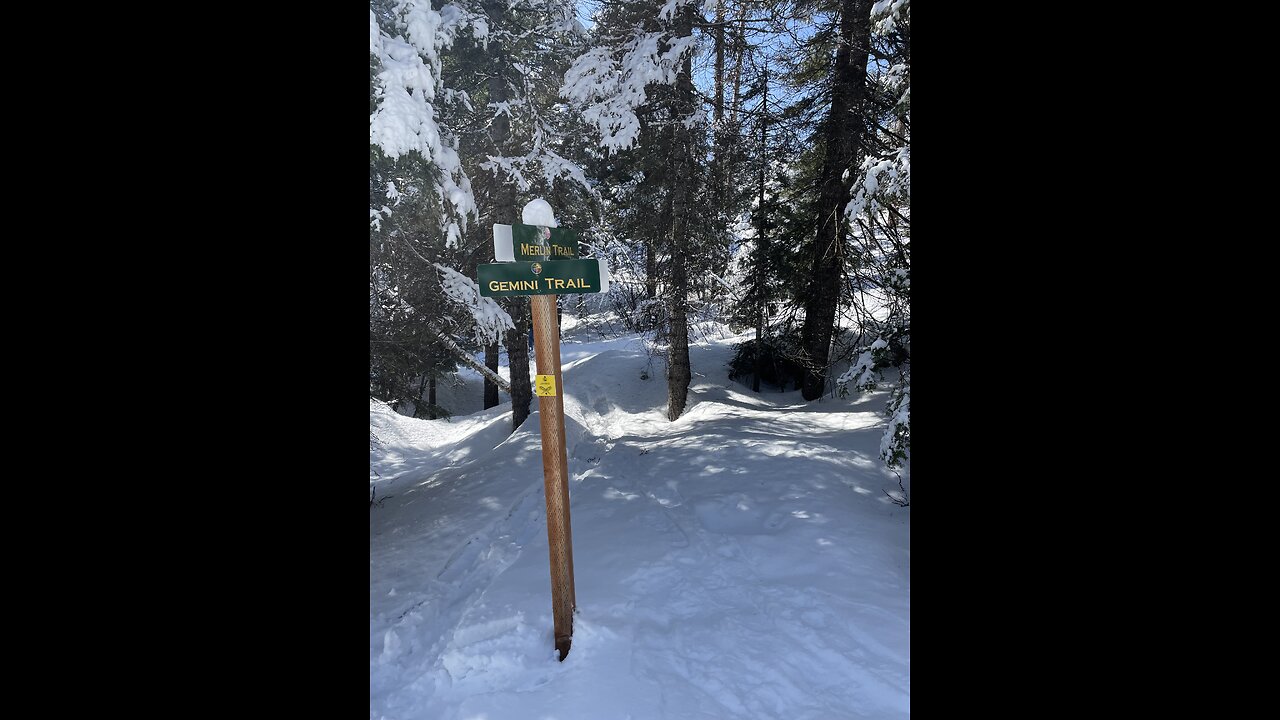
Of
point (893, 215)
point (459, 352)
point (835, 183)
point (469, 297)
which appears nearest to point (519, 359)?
point (459, 352)

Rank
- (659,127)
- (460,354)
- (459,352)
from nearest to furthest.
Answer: (459,352), (460,354), (659,127)

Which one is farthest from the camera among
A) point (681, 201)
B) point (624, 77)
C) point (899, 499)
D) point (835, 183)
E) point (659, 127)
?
point (659, 127)

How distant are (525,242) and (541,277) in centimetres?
29

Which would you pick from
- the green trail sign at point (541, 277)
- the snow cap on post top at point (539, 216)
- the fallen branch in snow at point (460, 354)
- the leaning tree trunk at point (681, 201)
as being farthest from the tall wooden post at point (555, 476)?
the leaning tree trunk at point (681, 201)

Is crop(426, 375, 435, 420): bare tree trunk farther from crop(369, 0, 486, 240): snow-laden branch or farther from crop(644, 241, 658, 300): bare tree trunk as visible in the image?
crop(369, 0, 486, 240): snow-laden branch

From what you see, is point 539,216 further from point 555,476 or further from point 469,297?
point 469,297

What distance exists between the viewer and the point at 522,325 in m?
A: 12.6

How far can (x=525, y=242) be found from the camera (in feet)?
13.6

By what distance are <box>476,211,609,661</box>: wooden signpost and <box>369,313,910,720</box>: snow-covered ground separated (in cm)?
50

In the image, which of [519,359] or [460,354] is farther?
[519,359]

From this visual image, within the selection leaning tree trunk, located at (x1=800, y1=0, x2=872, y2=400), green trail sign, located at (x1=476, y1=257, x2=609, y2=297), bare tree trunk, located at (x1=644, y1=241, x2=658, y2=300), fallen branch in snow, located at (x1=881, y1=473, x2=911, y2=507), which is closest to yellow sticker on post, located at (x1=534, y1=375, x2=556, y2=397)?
green trail sign, located at (x1=476, y1=257, x2=609, y2=297)

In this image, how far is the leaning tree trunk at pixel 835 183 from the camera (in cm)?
852
